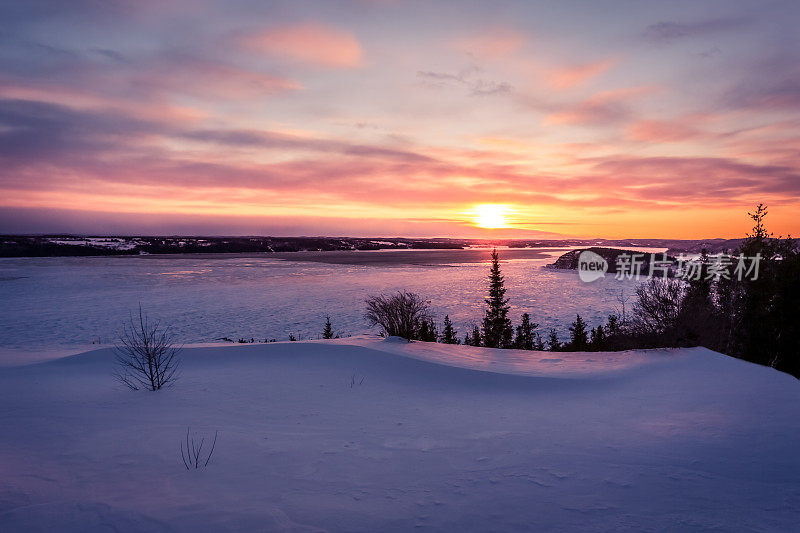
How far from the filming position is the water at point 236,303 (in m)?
28.6

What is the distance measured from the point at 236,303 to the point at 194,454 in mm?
36309

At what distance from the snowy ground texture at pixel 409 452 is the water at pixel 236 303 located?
18.9m

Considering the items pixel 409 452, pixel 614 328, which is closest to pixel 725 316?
pixel 614 328

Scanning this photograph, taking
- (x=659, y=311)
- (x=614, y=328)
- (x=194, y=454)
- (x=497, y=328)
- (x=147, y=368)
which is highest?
(x=659, y=311)

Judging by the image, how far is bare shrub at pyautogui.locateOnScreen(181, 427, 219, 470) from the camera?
5605mm

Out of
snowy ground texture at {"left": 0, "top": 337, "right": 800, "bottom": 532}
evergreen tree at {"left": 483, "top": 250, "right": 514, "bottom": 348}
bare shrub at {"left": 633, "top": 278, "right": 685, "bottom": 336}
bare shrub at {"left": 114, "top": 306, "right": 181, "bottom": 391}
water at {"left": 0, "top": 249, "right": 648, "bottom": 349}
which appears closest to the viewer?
snowy ground texture at {"left": 0, "top": 337, "right": 800, "bottom": 532}

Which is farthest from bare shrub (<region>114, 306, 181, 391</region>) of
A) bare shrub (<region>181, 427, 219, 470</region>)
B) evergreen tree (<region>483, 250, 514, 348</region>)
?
evergreen tree (<region>483, 250, 514, 348</region>)

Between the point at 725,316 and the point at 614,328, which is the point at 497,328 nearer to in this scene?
the point at 614,328

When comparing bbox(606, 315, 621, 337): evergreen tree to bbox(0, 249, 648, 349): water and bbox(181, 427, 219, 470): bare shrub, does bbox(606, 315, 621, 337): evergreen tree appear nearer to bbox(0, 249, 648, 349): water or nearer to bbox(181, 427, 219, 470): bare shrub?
bbox(0, 249, 648, 349): water

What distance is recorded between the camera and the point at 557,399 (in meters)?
9.53

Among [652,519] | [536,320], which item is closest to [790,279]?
[536,320]

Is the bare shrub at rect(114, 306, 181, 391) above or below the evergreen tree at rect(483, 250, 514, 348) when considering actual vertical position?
above

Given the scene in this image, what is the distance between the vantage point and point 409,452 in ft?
20.4

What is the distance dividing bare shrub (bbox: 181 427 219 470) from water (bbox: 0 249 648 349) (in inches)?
839
